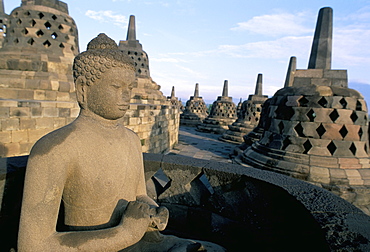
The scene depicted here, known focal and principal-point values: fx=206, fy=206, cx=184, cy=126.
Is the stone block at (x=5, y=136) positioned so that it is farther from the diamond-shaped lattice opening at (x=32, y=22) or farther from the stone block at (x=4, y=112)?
the diamond-shaped lattice opening at (x=32, y=22)

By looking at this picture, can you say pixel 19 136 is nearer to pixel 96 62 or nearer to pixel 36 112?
pixel 36 112

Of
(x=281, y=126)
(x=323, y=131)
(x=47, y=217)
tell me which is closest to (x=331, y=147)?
(x=323, y=131)

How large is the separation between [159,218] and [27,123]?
4.32 meters

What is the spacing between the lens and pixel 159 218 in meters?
1.27

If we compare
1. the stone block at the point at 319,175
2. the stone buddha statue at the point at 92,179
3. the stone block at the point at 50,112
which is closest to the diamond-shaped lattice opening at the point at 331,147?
the stone block at the point at 319,175

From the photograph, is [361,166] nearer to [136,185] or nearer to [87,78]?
[136,185]

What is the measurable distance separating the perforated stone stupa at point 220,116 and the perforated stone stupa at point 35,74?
10821 millimetres

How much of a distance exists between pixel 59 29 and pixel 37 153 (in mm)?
6719

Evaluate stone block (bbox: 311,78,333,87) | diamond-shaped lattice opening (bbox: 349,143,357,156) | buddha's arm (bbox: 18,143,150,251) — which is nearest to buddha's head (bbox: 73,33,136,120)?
buddha's arm (bbox: 18,143,150,251)

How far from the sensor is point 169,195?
242 cm

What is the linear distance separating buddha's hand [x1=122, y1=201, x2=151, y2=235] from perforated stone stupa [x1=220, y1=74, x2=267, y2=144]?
1046 centimetres

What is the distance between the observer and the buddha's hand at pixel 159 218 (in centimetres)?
127

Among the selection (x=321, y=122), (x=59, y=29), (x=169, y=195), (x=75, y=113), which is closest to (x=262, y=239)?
(x=169, y=195)

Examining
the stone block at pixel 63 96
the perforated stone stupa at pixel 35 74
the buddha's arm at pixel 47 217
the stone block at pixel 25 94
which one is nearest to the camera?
the buddha's arm at pixel 47 217
